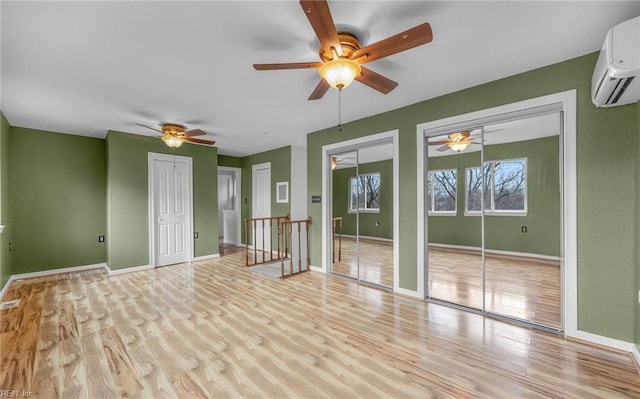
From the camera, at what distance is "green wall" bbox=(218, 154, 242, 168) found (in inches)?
292

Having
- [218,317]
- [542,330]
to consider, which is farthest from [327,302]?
[542,330]

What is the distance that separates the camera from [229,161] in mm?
7609

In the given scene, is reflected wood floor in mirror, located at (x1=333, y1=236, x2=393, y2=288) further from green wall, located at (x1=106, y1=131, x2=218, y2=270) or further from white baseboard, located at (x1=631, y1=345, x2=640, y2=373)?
green wall, located at (x1=106, y1=131, x2=218, y2=270)

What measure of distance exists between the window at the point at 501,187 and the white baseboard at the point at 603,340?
1324mm

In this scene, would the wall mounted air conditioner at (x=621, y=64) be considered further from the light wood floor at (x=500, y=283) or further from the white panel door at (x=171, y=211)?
the white panel door at (x=171, y=211)

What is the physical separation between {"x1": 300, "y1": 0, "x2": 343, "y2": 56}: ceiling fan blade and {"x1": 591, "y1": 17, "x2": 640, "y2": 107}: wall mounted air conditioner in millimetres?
1878

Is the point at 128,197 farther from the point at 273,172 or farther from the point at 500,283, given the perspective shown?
the point at 500,283

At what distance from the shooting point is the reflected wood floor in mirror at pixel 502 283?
3014 millimetres

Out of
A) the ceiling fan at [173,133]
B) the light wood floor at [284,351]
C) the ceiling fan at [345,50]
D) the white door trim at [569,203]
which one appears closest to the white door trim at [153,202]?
the ceiling fan at [173,133]

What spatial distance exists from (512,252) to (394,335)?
204 centimetres

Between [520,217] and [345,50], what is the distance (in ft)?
9.64

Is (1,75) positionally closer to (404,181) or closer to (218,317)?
(218,317)

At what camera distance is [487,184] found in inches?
130

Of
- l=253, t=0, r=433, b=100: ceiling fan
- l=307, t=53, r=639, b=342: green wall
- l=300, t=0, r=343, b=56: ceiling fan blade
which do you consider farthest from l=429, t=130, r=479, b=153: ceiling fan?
l=300, t=0, r=343, b=56: ceiling fan blade
